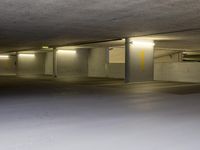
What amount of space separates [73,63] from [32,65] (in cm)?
678

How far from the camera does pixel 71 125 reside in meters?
4.17

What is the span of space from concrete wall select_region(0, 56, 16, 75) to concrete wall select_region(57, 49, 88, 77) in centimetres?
938

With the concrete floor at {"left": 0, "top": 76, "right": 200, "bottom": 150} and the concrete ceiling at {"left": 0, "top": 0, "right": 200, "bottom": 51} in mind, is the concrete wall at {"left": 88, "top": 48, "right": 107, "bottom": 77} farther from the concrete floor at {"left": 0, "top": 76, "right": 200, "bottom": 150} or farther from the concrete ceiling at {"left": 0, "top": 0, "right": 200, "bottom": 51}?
the concrete floor at {"left": 0, "top": 76, "right": 200, "bottom": 150}

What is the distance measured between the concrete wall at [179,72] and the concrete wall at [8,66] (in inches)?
672

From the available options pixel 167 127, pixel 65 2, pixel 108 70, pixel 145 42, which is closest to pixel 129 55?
pixel 145 42

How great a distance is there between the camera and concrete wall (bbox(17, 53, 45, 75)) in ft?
84.4

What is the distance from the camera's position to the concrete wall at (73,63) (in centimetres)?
2061

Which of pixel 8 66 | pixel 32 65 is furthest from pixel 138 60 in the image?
pixel 8 66

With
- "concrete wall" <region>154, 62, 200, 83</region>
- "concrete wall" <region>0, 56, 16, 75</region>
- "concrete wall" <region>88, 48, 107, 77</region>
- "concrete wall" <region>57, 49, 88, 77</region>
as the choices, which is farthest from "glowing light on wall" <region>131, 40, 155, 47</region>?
"concrete wall" <region>0, 56, 16, 75</region>

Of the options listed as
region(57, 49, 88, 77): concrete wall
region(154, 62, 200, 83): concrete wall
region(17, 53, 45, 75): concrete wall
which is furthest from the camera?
region(17, 53, 45, 75): concrete wall

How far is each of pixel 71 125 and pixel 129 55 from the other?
9.63m

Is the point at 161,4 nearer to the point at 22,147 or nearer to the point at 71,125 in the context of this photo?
the point at 71,125

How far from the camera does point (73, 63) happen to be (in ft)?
70.1

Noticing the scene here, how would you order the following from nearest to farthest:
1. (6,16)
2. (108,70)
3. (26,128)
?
Answer: (26,128), (6,16), (108,70)
